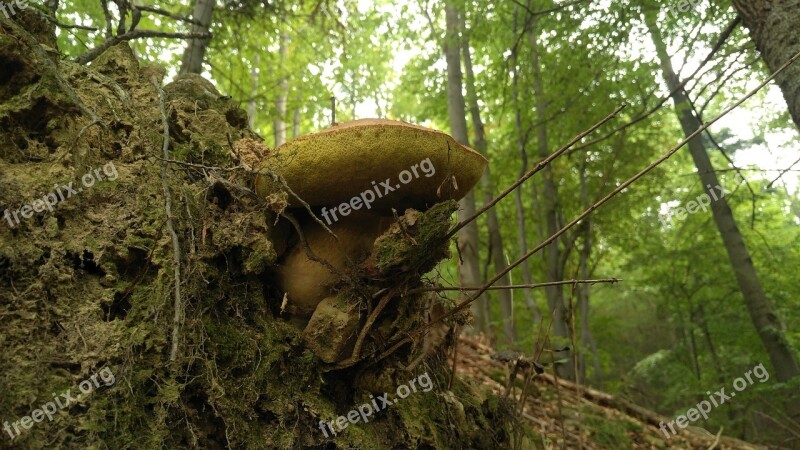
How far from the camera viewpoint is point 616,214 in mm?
8406

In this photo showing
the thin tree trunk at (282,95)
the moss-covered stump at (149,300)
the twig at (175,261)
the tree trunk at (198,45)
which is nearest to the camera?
the moss-covered stump at (149,300)

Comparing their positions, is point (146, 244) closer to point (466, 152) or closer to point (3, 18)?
point (3, 18)

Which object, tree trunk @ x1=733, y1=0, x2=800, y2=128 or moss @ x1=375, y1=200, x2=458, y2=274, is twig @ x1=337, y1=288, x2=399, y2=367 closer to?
moss @ x1=375, y1=200, x2=458, y2=274

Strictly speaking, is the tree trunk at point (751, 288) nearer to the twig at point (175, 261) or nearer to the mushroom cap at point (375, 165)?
the mushroom cap at point (375, 165)

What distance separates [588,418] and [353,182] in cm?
337

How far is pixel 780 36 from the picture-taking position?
2.52 m

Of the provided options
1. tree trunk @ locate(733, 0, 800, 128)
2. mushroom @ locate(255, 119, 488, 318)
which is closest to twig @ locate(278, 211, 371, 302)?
mushroom @ locate(255, 119, 488, 318)

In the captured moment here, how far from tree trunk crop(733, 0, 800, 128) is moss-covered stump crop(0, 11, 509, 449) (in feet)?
7.71

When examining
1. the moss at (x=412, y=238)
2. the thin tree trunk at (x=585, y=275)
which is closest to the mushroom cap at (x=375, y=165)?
the moss at (x=412, y=238)

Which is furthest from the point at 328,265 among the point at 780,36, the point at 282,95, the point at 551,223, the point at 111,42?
the point at 282,95

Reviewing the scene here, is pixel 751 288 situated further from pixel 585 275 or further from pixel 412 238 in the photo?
pixel 412 238

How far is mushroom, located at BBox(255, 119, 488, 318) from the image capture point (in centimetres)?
164

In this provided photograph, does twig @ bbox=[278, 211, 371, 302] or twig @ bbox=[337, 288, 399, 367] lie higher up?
twig @ bbox=[278, 211, 371, 302]

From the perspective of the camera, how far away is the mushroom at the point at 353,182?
1636mm
